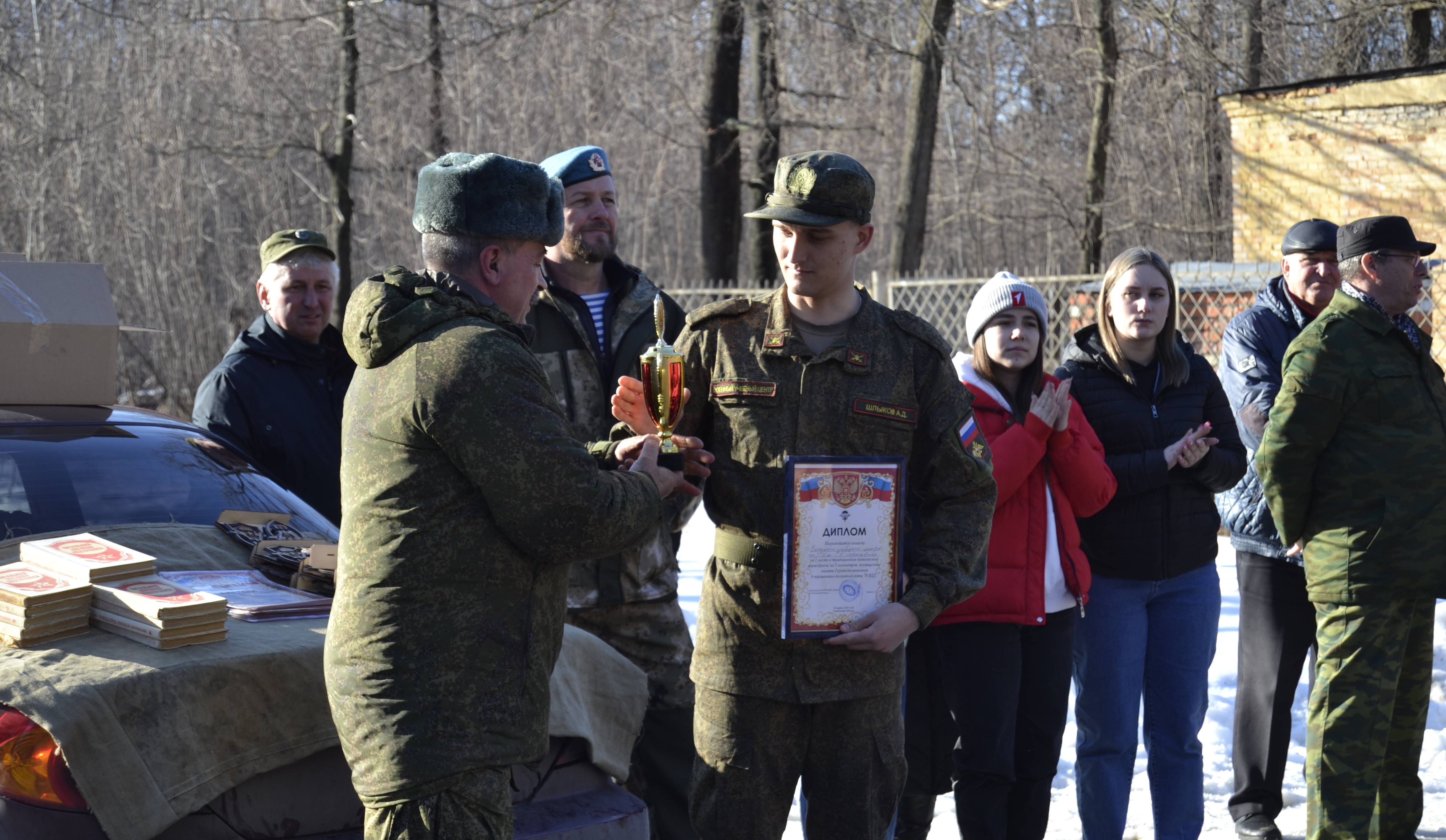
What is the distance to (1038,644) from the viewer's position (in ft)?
12.4

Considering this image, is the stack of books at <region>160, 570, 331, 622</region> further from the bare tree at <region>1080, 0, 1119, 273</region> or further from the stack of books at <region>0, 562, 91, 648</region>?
the bare tree at <region>1080, 0, 1119, 273</region>

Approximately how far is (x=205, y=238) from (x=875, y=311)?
17285 millimetres

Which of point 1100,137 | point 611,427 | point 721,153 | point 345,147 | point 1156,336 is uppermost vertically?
point 1100,137

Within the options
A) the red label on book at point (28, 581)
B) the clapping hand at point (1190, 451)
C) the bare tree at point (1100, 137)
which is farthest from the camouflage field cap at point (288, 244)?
the bare tree at point (1100, 137)

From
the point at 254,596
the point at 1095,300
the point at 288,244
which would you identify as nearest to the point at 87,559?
the point at 254,596

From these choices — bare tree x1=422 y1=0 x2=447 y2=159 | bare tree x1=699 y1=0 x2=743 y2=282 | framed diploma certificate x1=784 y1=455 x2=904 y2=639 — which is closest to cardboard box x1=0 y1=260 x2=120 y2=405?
framed diploma certificate x1=784 y1=455 x2=904 y2=639

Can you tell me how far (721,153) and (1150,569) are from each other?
34.9ft

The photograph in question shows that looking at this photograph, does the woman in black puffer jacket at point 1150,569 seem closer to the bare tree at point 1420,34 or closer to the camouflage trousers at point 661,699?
the camouflage trousers at point 661,699

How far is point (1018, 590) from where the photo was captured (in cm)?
365

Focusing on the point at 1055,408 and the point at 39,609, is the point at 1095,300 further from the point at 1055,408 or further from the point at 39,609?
the point at 39,609

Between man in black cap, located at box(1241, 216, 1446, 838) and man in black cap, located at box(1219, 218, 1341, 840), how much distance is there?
1.34 ft

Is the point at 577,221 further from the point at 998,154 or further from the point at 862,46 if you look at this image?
the point at 998,154

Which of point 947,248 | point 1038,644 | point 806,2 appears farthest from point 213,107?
point 947,248

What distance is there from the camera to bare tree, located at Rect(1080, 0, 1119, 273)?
1558 cm
